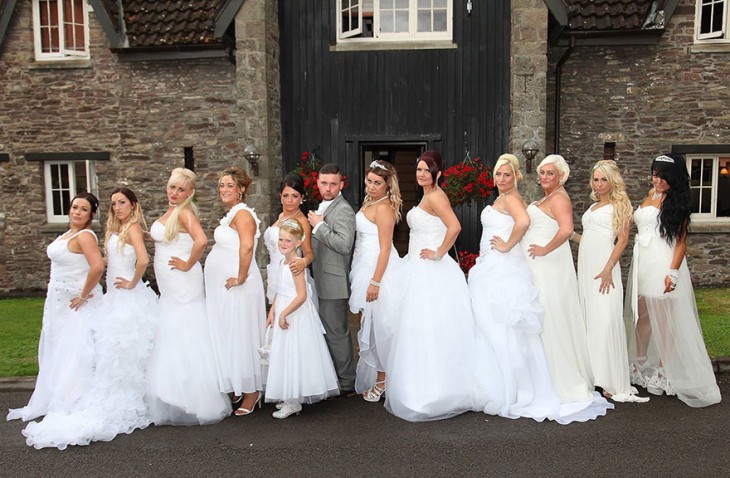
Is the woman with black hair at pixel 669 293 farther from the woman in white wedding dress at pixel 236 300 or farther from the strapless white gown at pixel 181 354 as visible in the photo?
the strapless white gown at pixel 181 354

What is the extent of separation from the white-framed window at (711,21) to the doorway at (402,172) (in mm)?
5987

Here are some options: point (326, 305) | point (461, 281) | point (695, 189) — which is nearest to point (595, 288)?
point (461, 281)

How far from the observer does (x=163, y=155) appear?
12.5 meters

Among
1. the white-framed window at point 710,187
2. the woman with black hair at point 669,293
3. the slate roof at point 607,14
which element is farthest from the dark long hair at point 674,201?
the white-framed window at point 710,187

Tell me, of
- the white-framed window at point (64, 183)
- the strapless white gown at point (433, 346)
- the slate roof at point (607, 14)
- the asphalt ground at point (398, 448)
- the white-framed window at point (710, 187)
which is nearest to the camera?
the asphalt ground at point (398, 448)

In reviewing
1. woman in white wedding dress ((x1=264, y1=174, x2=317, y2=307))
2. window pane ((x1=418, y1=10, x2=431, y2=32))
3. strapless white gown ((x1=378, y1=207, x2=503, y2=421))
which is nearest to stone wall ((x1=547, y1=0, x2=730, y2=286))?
window pane ((x1=418, y1=10, x2=431, y2=32))

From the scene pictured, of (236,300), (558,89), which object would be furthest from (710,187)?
(236,300)

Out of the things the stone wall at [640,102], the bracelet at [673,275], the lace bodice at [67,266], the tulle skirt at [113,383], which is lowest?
the tulle skirt at [113,383]

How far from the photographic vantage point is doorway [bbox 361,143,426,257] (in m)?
13.0

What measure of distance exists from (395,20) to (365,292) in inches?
307

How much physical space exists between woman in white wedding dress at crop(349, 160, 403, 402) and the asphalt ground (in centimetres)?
58

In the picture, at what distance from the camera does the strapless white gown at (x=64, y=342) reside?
493 centimetres

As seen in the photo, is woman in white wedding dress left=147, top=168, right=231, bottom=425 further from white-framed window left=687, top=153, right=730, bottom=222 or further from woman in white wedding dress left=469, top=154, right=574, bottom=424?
white-framed window left=687, top=153, right=730, bottom=222

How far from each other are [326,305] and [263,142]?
5.91 meters
